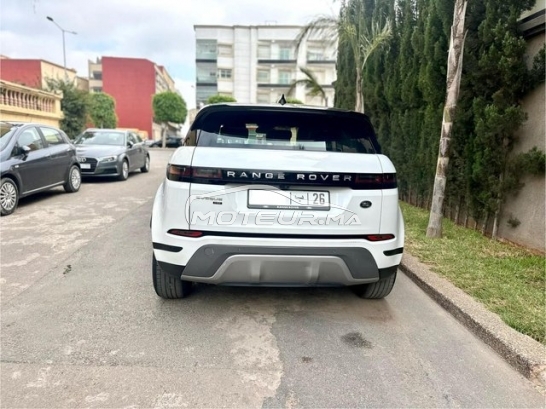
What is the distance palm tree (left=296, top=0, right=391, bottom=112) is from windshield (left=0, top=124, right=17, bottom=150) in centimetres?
697

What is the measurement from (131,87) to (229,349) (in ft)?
189

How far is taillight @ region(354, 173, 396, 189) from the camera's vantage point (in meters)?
2.60

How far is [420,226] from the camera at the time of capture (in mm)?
5773

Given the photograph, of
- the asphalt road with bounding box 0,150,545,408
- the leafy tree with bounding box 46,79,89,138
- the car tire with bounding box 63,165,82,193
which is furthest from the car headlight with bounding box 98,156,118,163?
the leafy tree with bounding box 46,79,89,138

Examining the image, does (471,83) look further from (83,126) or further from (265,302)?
(83,126)

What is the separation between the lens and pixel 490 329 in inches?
107

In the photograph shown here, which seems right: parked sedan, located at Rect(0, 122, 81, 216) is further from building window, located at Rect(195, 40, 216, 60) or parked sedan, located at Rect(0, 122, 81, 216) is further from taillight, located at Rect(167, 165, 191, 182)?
building window, located at Rect(195, 40, 216, 60)

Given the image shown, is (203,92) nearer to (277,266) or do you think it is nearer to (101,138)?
(101,138)

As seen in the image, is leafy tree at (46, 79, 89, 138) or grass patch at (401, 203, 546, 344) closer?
grass patch at (401, 203, 546, 344)

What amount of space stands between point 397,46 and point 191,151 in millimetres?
6859

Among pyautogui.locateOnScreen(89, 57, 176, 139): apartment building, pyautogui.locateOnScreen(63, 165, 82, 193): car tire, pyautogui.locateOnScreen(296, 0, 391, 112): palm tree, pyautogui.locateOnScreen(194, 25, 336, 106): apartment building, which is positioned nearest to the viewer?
pyautogui.locateOnScreen(296, 0, 391, 112): palm tree

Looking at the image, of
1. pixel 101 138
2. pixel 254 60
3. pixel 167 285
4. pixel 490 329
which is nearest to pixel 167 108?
pixel 254 60

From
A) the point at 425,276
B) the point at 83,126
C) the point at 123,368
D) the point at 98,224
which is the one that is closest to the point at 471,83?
the point at 425,276

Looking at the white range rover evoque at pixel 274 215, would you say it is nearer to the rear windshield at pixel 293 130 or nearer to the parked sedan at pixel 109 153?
the rear windshield at pixel 293 130
